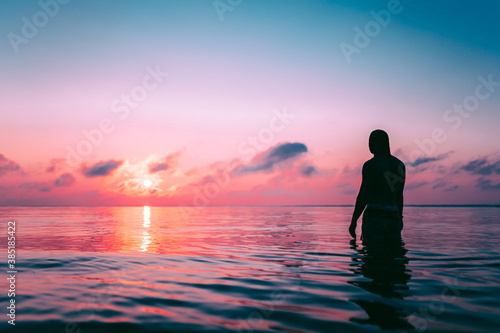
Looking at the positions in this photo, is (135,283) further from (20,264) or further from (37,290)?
(20,264)

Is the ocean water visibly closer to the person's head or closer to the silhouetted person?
the silhouetted person

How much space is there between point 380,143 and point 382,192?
3.34ft

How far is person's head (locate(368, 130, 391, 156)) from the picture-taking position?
22.2 ft

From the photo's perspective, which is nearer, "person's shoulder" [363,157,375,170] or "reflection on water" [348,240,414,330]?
"reflection on water" [348,240,414,330]

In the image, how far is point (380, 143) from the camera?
677 centimetres

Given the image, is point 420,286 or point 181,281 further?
point 181,281

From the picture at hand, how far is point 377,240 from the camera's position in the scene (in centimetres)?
664

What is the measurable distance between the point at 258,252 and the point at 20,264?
677 cm

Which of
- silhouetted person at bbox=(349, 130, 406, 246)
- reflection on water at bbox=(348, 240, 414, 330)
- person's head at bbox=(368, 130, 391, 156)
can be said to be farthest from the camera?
person's head at bbox=(368, 130, 391, 156)

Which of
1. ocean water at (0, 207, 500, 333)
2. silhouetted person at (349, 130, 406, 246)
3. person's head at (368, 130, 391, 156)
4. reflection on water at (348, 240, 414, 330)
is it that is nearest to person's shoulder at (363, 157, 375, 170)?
silhouetted person at (349, 130, 406, 246)

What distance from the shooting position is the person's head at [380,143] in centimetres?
677

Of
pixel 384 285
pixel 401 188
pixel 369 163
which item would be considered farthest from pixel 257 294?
pixel 401 188

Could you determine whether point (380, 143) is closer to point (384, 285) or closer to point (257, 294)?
point (384, 285)

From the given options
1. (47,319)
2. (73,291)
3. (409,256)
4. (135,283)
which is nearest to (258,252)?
(409,256)
